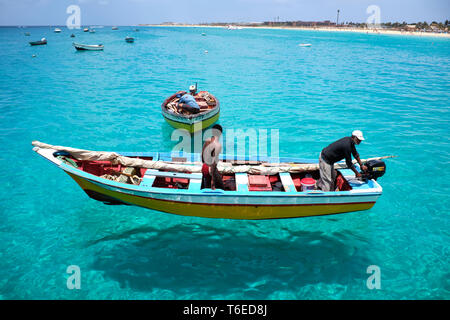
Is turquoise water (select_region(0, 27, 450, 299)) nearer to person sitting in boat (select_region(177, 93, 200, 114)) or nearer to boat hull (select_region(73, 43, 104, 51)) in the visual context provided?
person sitting in boat (select_region(177, 93, 200, 114))

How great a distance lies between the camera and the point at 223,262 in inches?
327

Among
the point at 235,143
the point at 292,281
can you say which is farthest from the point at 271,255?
the point at 235,143

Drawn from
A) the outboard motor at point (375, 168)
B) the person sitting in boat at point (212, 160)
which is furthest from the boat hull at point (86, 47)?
the outboard motor at point (375, 168)

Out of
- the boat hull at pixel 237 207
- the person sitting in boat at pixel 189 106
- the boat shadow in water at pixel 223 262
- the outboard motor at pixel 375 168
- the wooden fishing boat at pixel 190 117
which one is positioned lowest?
the boat shadow in water at pixel 223 262

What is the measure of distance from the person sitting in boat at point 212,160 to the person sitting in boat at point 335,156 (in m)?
3.31

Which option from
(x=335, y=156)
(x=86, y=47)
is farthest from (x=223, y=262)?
(x=86, y=47)

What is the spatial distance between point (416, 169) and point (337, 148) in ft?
26.1

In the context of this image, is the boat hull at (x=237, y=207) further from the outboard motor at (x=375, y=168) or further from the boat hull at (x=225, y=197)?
the outboard motor at (x=375, y=168)

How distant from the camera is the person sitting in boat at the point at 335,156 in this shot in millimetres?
8438

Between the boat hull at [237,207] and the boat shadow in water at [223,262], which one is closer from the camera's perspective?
the boat shadow in water at [223,262]

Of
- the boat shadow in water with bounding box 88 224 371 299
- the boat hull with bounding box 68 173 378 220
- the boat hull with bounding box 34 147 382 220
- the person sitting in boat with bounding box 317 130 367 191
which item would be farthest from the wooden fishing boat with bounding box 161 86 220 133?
the person sitting in boat with bounding box 317 130 367 191

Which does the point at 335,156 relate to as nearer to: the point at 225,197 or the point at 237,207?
the point at 237,207

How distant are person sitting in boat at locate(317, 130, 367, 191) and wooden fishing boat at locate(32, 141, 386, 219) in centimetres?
49
